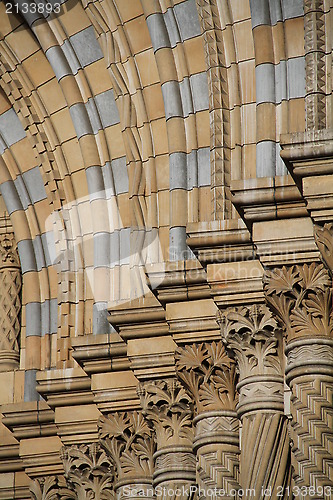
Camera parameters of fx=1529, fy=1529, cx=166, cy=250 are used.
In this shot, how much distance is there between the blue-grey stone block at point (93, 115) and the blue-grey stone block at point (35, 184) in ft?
4.54

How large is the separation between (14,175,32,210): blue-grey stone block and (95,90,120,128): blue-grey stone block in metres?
1.65

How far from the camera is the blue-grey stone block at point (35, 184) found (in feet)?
51.8

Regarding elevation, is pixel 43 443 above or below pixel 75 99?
below

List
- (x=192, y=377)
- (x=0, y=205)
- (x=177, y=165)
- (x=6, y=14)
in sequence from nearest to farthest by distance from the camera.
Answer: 1. (x=192, y=377)
2. (x=177, y=165)
3. (x=6, y=14)
4. (x=0, y=205)

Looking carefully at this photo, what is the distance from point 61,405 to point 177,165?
104 inches

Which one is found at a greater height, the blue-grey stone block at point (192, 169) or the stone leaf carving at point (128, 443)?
Result: the blue-grey stone block at point (192, 169)

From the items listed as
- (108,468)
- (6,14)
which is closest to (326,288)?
(108,468)

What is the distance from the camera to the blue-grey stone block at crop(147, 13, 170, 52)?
1337 cm

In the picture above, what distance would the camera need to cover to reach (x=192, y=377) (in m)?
12.3

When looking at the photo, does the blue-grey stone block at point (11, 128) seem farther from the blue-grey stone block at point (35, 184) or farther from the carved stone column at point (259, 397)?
the carved stone column at point (259, 397)

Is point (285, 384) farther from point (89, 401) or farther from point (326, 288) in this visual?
point (89, 401)

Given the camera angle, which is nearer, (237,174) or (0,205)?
(237,174)

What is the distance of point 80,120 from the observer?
575 inches

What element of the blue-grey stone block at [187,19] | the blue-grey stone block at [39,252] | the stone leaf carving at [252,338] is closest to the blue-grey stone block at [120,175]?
the blue-grey stone block at [39,252]
